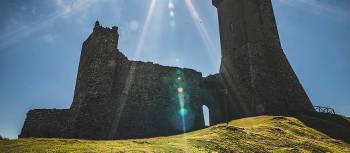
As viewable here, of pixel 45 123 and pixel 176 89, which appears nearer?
pixel 45 123

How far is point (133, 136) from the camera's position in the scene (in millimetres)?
33031

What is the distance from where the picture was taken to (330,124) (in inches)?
1238

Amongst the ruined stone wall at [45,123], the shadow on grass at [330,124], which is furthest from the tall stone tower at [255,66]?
the ruined stone wall at [45,123]

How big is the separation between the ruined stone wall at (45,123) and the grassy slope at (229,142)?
11279 mm

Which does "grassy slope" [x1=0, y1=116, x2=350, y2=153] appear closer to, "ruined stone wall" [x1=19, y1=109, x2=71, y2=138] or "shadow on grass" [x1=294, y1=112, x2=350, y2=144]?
"shadow on grass" [x1=294, y1=112, x2=350, y2=144]

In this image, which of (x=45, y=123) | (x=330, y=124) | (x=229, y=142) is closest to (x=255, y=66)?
(x=330, y=124)

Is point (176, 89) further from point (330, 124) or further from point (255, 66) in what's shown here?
point (330, 124)

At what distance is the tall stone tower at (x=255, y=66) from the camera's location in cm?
3894

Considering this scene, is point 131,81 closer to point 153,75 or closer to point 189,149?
point 153,75

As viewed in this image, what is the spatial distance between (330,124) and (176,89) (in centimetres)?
1698

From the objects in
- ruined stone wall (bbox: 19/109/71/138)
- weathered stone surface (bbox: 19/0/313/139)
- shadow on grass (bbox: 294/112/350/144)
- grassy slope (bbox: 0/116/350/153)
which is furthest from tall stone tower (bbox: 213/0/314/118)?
ruined stone wall (bbox: 19/109/71/138)

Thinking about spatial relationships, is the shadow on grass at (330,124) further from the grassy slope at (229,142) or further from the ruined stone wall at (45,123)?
the ruined stone wall at (45,123)

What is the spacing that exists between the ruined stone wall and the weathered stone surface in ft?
0.29

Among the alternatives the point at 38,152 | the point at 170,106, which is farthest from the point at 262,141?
the point at 170,106
